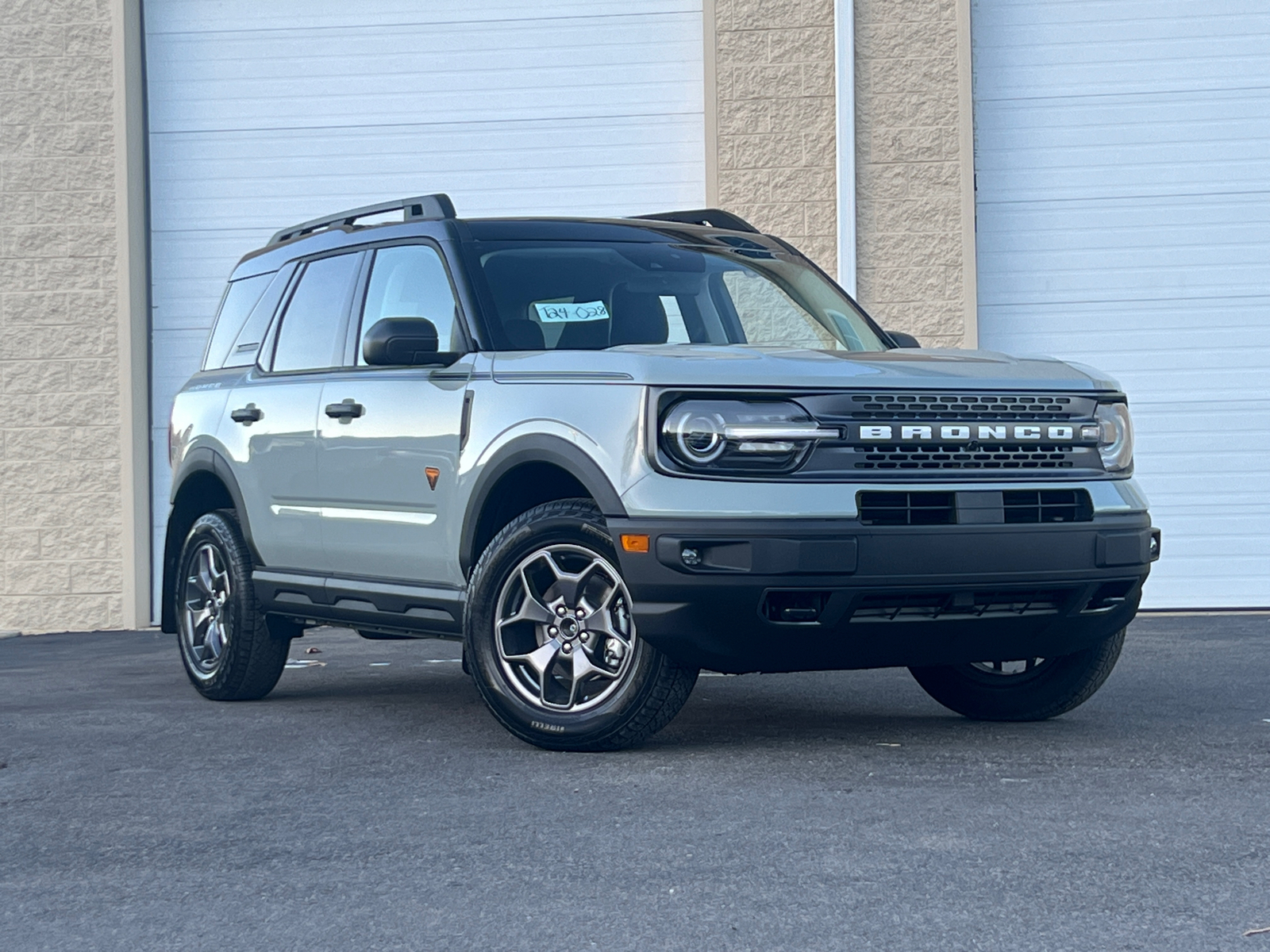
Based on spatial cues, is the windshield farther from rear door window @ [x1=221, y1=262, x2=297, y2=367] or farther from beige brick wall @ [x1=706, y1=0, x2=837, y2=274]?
beige brick wall @ [x1=706, y1=0, x2=837, y2=274]

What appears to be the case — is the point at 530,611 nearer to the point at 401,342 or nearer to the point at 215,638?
the point at 401,342

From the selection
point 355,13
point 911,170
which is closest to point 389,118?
point 355,13

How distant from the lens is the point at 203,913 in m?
3.65

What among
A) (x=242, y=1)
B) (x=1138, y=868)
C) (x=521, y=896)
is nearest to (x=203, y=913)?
(x=521, y=896)

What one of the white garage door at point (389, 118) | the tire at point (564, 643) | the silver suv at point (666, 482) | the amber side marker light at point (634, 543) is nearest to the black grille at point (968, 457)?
the silver suv at point (666, 482)

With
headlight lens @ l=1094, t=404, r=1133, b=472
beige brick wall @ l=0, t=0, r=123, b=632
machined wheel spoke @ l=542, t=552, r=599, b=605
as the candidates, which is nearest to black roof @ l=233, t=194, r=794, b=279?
machined wheel spoke @ l=542, t=552, r=599, b=605

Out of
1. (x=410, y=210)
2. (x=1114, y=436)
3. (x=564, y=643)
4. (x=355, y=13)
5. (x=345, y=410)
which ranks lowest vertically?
(x=564, y=643)

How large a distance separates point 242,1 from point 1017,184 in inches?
219

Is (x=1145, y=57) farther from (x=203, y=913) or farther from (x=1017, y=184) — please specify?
(x=203, y=913)

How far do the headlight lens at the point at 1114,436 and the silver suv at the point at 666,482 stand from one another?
11 millimetres

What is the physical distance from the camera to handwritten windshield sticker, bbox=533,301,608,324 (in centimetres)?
613

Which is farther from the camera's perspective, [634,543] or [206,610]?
[206,610]

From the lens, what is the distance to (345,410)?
648 centimetres

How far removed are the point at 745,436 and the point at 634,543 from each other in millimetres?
441
